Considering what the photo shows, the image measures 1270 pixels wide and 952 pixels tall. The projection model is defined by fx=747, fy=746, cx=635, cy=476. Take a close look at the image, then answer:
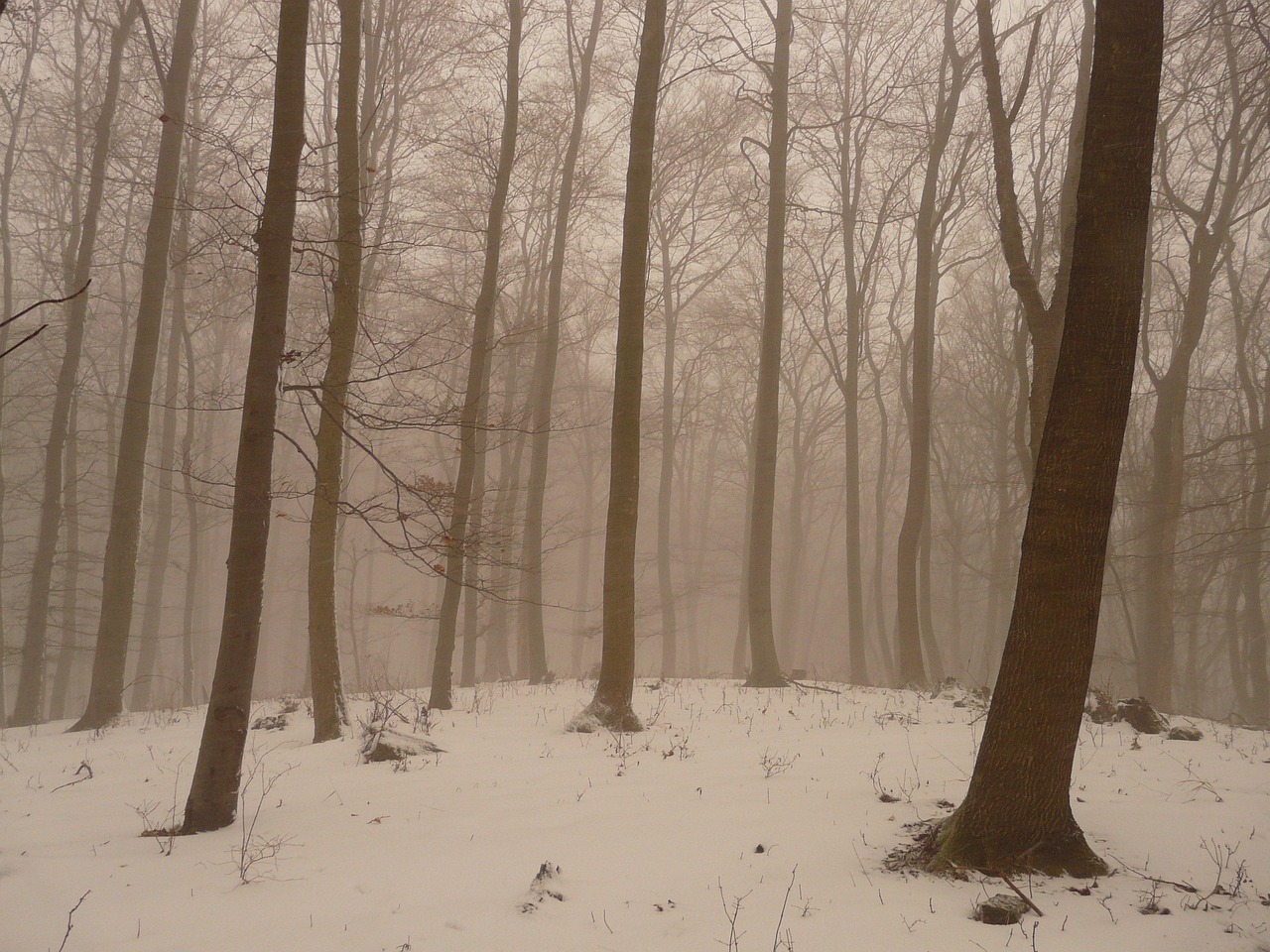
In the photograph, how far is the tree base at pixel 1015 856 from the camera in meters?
3.95

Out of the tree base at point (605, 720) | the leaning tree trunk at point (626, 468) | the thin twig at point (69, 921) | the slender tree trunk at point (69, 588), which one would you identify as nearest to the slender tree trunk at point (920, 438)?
the leaning tree trunk at point (626, 468)

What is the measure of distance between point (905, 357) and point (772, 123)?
9.82 m

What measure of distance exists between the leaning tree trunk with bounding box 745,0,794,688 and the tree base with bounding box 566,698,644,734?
13.1ft

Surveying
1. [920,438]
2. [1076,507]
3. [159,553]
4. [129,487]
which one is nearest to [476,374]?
[129,487]

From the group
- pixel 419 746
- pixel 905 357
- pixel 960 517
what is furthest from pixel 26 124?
pixel 960 517

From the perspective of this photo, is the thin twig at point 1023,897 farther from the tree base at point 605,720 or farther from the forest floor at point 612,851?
the tree base at point 605,720

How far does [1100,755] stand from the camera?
20.9ft

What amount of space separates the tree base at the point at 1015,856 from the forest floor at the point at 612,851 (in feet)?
0.44

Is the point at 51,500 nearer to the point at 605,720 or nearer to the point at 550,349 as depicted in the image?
the point at 550,349

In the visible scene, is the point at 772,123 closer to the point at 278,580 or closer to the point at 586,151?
the point at 586,151

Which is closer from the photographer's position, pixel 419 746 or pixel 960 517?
pixel 419 746

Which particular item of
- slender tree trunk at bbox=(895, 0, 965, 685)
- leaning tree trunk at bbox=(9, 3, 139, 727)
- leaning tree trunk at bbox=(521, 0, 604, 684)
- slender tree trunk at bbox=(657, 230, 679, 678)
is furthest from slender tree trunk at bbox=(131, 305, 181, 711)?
slender tree trunk at bbox=(895, 0, 965, 685)

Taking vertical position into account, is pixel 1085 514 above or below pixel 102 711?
above

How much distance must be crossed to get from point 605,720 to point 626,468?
265 cm
